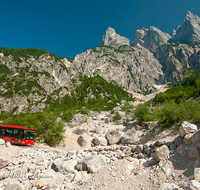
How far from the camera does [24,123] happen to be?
22.5 meters

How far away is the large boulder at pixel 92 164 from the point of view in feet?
29.6

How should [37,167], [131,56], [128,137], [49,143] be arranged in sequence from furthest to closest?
[131,56] → [49,143] → [128,137] → [37,167]

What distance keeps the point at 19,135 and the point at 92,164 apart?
42.3 ft

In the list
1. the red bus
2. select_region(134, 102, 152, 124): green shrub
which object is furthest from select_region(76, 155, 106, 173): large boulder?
select_region(134, 102, 152, 124): green shrub

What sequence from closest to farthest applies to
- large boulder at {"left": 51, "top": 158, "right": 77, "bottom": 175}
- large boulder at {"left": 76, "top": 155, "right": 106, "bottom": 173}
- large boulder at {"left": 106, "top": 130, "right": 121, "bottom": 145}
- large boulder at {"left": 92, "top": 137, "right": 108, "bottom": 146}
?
large boulder at {"left": 76, "top": 155, "right": 106, "bottom": 173} < large boulder at {"left": 51, "top": 158, "right": 77, "bottom": 175} < large boulder at {"left": 106, "top": 130, "right": 121, "bottom": 145} < large boulder at {"left": 92, "top": 137, "right": 108, "bottom": 146}

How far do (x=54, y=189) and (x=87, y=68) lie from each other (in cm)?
15952

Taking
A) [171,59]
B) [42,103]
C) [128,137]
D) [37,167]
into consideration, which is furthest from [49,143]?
[171,59]

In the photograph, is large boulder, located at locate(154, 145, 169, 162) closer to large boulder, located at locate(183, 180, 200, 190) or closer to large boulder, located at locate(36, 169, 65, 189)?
large boulder, located at locate(183, 180, 200, 190)

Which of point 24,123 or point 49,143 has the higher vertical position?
point 24,123

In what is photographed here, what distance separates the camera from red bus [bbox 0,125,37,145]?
17.0m

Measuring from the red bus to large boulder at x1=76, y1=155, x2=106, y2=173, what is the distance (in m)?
10.8

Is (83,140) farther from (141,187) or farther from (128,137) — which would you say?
(141,187)

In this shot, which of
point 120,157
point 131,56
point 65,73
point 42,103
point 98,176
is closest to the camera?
point 98,176

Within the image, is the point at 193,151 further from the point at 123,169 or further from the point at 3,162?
the point at 3,162
